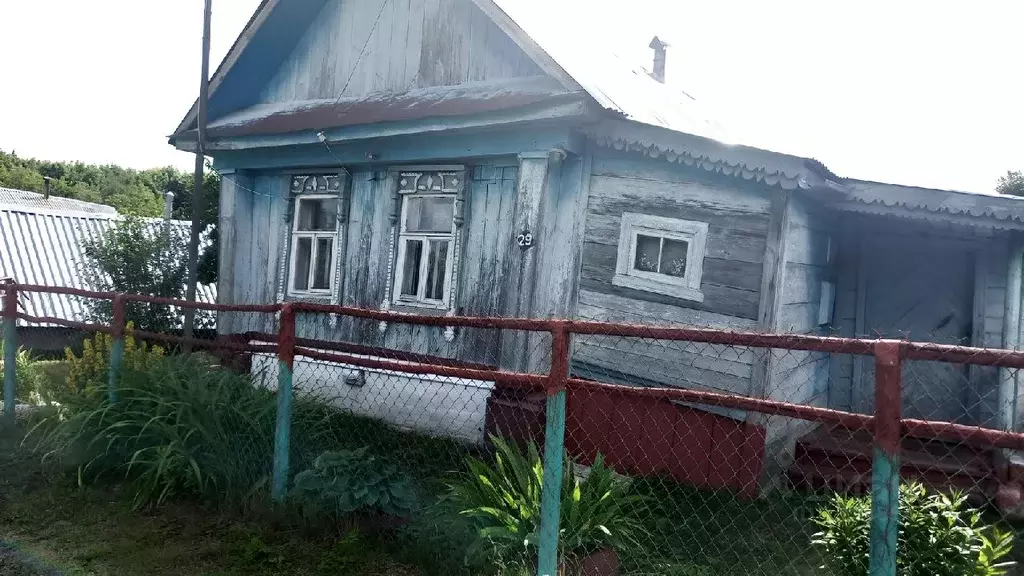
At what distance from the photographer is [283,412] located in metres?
4.23

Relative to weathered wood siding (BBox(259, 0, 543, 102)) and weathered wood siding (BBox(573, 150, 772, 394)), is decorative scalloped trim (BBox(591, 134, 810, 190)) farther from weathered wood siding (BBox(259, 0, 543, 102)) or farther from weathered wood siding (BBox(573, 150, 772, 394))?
weathered wood siding (BBox(259, 0, 543, 102))

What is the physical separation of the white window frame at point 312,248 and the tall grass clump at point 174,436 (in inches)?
109

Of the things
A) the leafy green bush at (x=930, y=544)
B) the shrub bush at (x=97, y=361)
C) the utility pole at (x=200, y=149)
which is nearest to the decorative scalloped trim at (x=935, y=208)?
the leafy green bush at (x=930, y=544)

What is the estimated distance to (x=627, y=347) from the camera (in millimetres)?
5996

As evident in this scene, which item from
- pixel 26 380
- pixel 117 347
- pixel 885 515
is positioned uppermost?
pixel 885 515

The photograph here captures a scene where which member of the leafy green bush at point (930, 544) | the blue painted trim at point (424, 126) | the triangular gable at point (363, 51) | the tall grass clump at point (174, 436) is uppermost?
the triangular gable at point (363, 51)

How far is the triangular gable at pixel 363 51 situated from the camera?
277 inches

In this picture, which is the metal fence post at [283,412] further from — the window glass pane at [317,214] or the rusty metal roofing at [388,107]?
the window glass pane at [317,214]

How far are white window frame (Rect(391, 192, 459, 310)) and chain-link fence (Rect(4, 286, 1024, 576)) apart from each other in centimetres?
30

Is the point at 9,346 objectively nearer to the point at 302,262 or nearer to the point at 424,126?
the point at 302,262

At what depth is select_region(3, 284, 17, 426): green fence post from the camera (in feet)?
20.3

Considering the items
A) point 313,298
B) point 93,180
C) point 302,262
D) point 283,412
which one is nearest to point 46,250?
point 302,262

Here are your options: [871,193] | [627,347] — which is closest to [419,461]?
[627,347]

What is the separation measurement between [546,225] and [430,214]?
152cm
